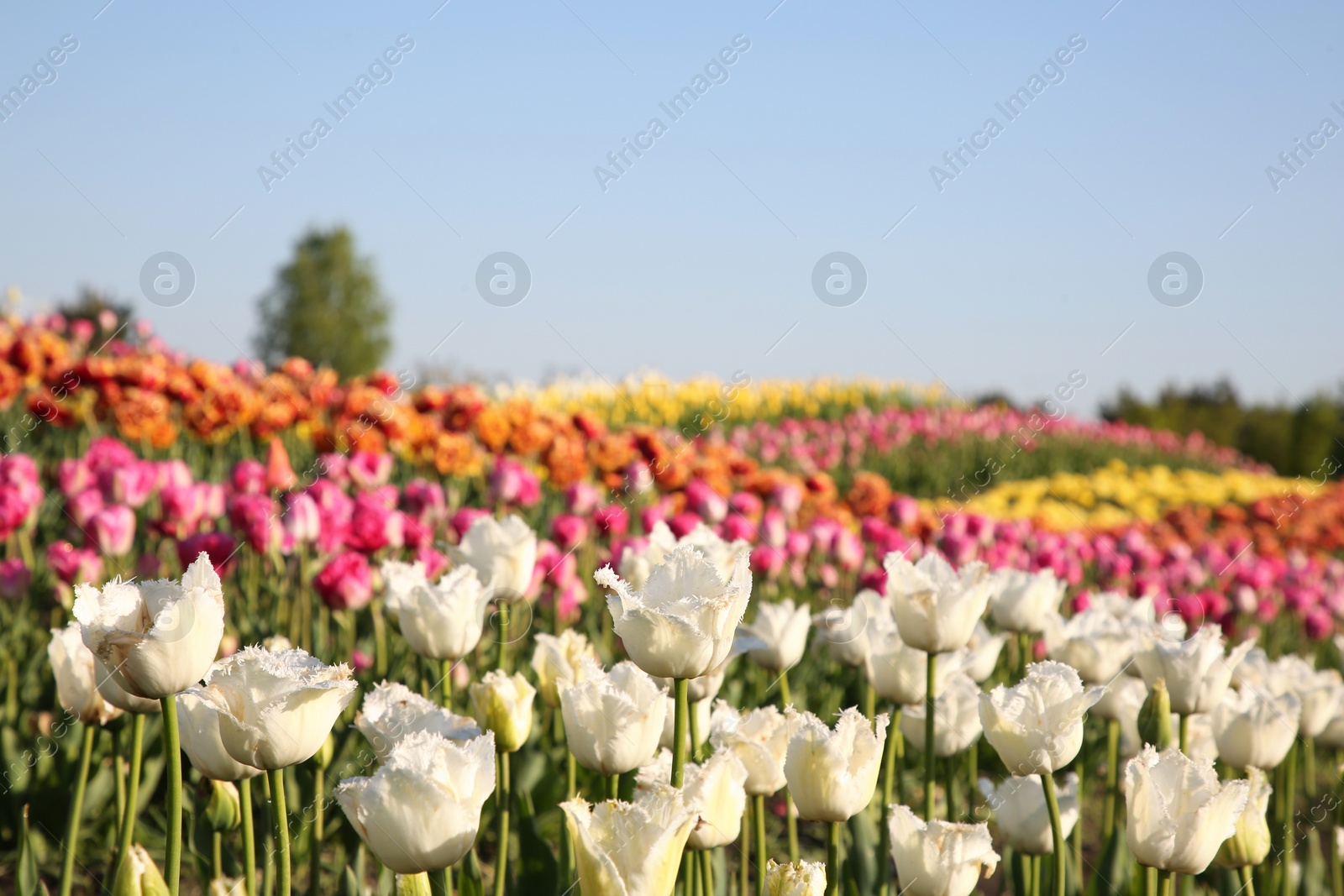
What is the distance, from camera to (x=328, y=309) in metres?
28.9

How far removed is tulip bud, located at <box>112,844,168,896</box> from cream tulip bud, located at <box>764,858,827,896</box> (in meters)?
0.71

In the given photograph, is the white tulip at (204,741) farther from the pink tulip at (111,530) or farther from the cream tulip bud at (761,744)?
the pink tulip at (111,530)

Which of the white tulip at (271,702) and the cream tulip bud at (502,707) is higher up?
the white tulip at (271,702)

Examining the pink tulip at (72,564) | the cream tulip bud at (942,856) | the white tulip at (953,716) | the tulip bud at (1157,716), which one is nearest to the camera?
the cream tulip bud at (942,856)

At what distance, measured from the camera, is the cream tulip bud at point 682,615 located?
1092mm

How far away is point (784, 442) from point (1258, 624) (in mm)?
6679

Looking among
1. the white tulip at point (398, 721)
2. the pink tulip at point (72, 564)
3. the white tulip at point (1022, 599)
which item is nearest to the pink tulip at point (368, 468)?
the pink tulip at point (72, 564)

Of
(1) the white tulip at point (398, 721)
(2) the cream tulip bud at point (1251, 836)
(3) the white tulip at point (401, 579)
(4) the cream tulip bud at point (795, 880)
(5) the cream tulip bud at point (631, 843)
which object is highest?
(3) the white tulip at point (401, 579)

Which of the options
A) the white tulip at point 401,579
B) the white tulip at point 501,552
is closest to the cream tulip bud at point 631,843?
the white tulip at point 401,579

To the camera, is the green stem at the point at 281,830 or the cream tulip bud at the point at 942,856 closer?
the green stem at the point at 281,830

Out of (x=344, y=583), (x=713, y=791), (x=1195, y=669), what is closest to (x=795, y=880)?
(x=713, y=791)

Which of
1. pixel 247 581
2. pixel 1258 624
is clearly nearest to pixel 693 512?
pixel 247 581

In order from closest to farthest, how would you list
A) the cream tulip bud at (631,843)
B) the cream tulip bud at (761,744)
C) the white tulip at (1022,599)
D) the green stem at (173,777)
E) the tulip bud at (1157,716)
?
1. the cream tulip bud at (631,843)
2. the green stem at (173,777)
3. the cream tulip bud at (761,744)
4. the tulip bud at (1157,716)
5. the white tulip at (1022,599)

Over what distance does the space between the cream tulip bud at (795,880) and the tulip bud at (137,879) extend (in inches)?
27.8
